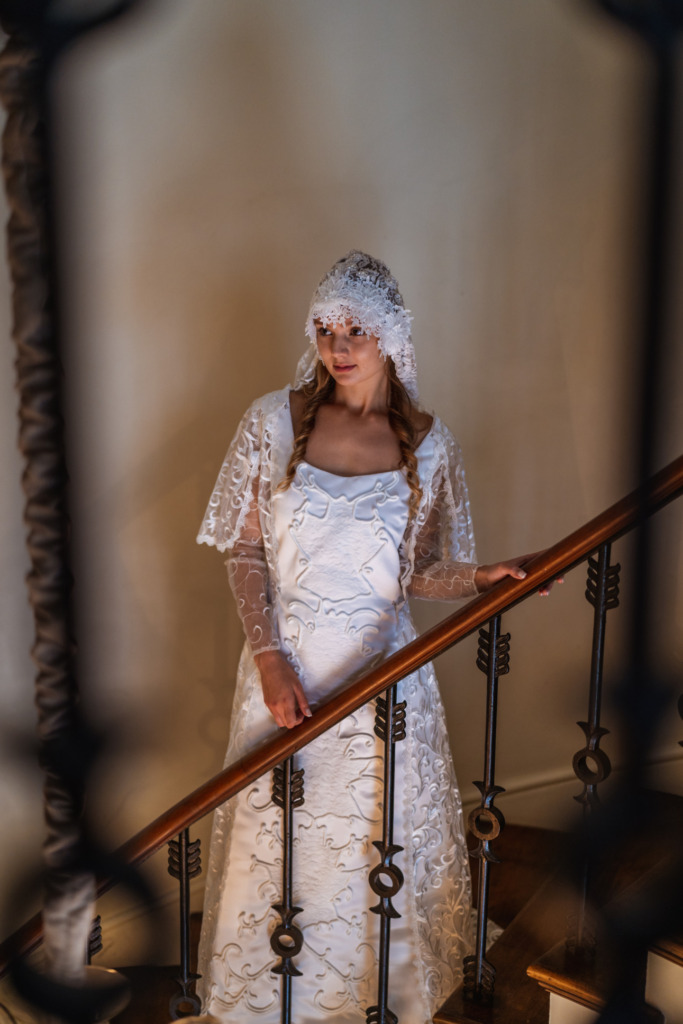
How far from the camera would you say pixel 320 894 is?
7.02 ft

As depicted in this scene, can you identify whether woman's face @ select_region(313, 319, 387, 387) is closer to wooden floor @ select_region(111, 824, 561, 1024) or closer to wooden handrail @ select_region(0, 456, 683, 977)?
wooden handrail @ select_region(0, 456, 683, 977)

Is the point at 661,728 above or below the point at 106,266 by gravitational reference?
below

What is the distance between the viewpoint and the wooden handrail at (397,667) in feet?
4.47

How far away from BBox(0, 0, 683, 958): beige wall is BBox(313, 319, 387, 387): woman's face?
65 centimetres

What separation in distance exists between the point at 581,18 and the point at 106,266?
7.49 ft

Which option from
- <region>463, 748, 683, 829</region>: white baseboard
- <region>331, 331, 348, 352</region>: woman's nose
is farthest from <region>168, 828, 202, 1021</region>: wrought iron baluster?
<region>463, 748, 683, 829</region>: white baseboard

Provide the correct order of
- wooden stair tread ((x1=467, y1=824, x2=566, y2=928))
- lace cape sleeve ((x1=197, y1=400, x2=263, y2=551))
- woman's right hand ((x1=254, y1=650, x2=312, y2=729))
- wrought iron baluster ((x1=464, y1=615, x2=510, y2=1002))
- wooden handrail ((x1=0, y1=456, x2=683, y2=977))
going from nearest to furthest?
wooden handrail ((x1=0, y1=456, x2=683, y2=977)), wrought iron baluster ((x1=464, y1=615, x2=510, y2=1002)), woman's right hand ((x1=254, y1=650, x2=312, y2=729)), lace cape sleeve ((x1=197, y1=400, x2=263, y2=551)), wooden stair tread ((x1=467, y1=824, x2=566, y2=928))

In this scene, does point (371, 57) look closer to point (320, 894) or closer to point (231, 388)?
point (231, 388)

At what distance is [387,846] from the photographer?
184 centimetres

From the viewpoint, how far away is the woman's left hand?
1.53 meters

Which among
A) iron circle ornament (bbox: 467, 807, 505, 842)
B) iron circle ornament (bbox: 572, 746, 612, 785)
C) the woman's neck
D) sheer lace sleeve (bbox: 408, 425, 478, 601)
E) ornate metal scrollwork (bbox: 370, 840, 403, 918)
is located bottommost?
ornate metal scrollwork (bbox: 370, 840, 403, 918)

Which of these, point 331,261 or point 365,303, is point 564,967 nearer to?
point 365,303

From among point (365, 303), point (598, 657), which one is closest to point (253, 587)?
point (365, 303)

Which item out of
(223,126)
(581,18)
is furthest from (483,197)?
(581,18)
